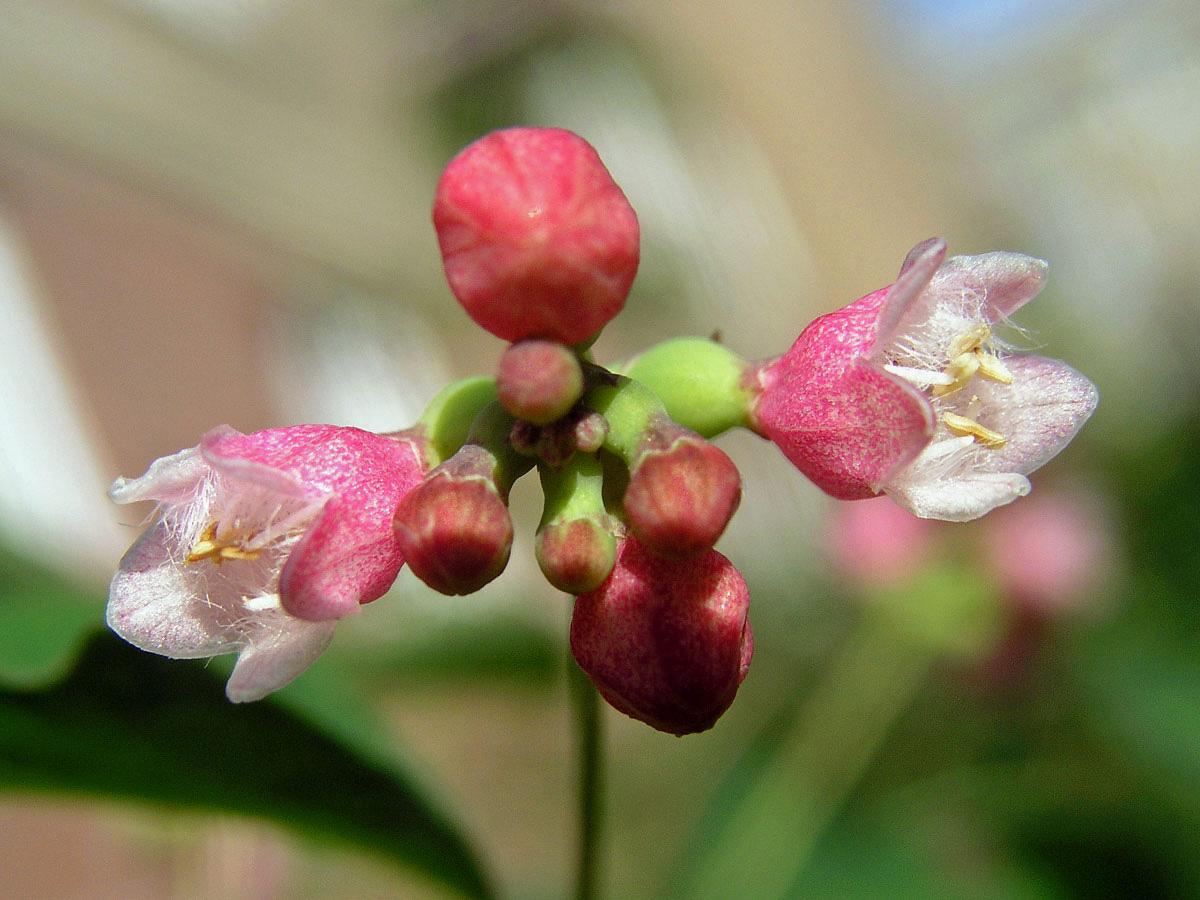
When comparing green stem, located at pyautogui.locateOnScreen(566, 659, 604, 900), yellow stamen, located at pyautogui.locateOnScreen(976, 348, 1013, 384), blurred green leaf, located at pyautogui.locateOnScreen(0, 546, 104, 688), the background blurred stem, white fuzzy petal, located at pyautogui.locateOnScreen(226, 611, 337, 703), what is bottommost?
the background blurred stem

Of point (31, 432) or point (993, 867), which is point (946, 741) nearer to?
point (993, 867)

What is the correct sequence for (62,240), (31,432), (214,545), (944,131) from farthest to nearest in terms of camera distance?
(944,131), (62,240), (31,432), (214,545)

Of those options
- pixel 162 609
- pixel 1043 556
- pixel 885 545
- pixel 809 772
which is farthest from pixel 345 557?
pixel 1043 556

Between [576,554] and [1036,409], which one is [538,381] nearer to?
[576,554]

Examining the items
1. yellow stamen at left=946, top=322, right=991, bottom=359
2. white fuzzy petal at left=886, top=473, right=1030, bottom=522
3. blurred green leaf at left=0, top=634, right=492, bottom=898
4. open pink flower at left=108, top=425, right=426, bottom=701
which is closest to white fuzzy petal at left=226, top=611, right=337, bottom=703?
open pink flower at left=108, top=425, right=426, bottom=701

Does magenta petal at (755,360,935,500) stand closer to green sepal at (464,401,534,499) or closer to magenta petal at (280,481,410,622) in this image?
green sepal at (464,401,534,499)

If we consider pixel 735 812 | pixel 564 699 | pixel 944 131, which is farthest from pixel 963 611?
pixel 944 131
